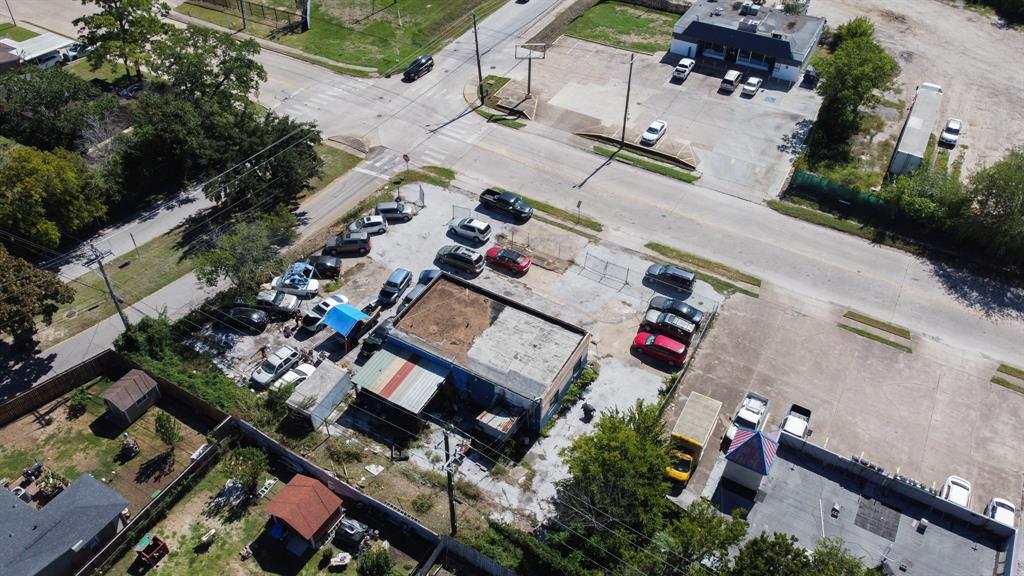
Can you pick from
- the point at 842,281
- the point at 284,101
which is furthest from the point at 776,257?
the point at 284,101

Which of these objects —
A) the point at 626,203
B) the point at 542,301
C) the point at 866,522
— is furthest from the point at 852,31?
the point at 866,522

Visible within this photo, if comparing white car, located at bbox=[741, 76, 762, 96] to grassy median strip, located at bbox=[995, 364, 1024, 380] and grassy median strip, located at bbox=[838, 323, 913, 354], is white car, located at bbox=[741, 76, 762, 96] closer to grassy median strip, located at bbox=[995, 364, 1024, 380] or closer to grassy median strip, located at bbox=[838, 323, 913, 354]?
grassy median strip, located at bbox=[838, 323, 913, 354]

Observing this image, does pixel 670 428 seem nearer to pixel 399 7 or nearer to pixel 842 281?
pixel 842 281

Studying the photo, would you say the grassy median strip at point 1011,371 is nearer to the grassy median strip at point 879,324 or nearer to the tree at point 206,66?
the grassy median strip at point 879,324

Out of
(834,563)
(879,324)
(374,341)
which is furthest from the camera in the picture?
(879,324)

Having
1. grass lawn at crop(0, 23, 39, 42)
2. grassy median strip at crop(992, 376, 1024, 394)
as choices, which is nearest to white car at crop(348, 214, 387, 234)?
grassy median strip at crop(992, 376, 1024, 394)

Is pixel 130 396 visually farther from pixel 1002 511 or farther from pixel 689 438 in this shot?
pixel 1002 511

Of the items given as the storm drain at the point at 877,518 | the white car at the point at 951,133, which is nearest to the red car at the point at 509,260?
the storm drain at the point at 877,518
